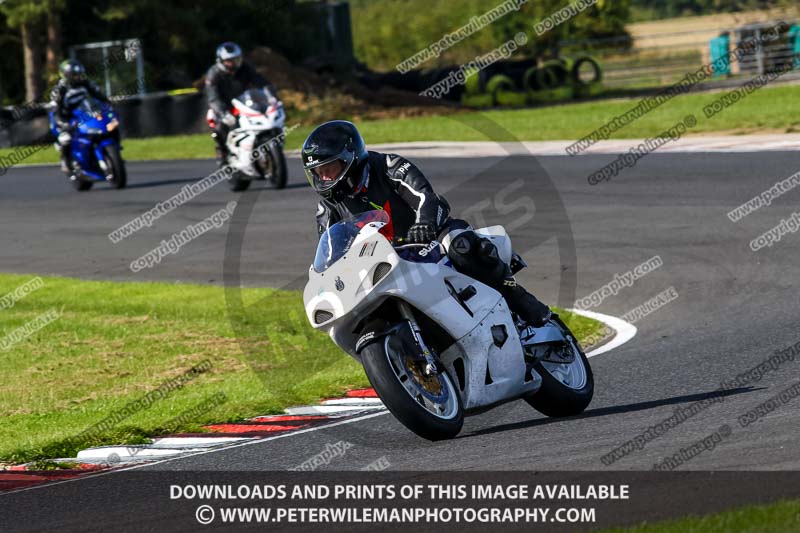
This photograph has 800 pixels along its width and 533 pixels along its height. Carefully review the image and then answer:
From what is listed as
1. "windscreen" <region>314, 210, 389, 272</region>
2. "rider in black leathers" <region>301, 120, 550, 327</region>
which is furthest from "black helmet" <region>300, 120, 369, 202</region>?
"windscreen" <region>314, 210, 389, 272</region>

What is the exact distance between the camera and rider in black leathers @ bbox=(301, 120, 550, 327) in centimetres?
681

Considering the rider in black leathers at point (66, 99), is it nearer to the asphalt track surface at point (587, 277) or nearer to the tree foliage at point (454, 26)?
the asphalt track surface at point (587, 277)

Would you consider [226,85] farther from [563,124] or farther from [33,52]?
[33,52]

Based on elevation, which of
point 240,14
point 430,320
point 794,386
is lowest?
point 240,14

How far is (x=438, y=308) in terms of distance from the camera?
258 inches

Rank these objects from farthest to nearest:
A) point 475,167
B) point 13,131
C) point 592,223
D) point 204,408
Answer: point 13,131, point 475,167, point 592,223, point 204,408

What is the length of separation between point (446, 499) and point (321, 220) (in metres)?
2.22

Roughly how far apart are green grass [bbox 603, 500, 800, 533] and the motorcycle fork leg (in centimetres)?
172

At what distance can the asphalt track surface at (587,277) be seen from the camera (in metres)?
6.11

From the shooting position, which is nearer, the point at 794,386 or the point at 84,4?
the point at 794,386

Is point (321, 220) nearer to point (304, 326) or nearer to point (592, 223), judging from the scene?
point (304, 326)

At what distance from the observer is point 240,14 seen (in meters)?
48.4

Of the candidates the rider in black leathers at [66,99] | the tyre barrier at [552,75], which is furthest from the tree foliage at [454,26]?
the rider in black leathers at [66,99]

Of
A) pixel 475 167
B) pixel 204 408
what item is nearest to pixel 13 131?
pixel 475 167
